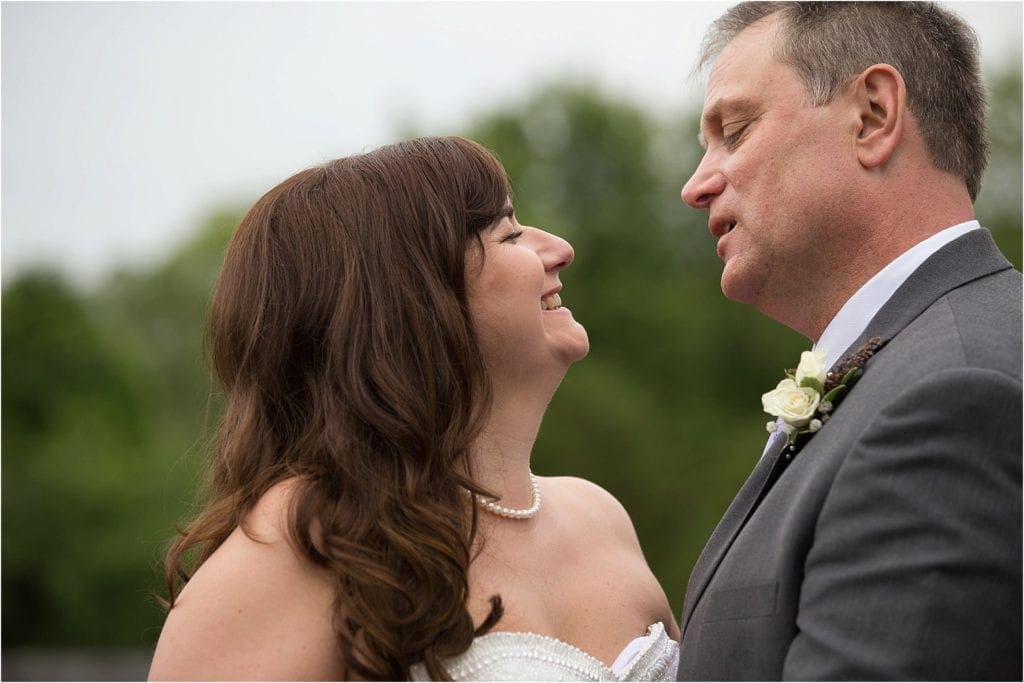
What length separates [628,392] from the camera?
31484mm

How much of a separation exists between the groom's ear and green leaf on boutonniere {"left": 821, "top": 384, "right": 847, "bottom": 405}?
85 centimetres

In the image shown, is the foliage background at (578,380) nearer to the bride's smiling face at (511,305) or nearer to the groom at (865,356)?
the bride's smiling face at (511,305)

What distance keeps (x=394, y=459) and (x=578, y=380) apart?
86.4ft

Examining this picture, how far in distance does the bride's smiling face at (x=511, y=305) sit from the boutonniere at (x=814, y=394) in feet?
3.08

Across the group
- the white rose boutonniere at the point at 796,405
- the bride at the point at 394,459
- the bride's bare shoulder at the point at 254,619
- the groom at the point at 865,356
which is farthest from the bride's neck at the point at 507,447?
the white rose boutonniere at the point at 796,405

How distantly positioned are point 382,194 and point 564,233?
28930mm

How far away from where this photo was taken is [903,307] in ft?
12.3

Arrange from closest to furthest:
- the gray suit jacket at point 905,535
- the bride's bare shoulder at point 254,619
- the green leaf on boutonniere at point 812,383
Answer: the gray suit jacket at point 905,535
the bride's bare shoulder at point 254,619
the green leaf on boutonniere at point 812,383

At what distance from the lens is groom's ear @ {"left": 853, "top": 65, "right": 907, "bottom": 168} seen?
4.04 m

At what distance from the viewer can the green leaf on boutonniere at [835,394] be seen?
362 cm

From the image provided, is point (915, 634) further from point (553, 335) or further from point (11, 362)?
point (11, 362)

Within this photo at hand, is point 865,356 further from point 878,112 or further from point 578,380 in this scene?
point 578,380

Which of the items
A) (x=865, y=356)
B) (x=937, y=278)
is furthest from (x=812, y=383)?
(x=937, y=278)

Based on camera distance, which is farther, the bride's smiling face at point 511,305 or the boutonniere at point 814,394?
the bride's smiling face at point 511,305
